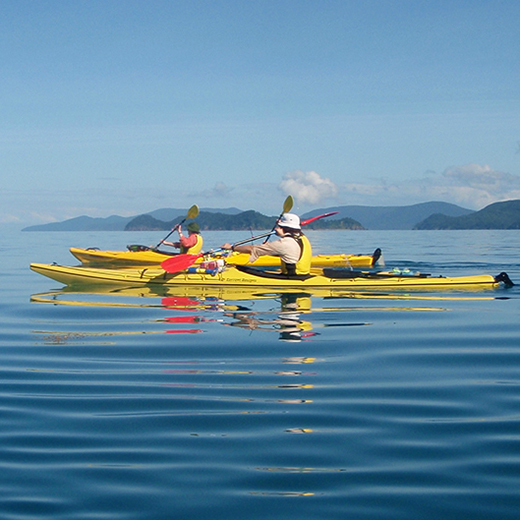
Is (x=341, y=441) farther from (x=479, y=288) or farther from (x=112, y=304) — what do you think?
(x=479, y=288)

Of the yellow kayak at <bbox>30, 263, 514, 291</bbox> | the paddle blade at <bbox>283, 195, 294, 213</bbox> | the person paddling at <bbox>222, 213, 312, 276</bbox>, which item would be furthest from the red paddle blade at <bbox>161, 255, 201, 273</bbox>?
the paddle blade at <bbox>283, 195, 294, 213</bbox>

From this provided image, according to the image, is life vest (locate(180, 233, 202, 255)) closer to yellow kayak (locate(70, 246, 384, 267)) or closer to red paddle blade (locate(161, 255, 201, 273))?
yellow kayak (locate(70, 246, 384, 267))

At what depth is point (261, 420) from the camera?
5.25 meters

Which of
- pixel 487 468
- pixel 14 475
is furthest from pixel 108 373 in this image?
pixel 487 468

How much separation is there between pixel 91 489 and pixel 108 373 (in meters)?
3.20

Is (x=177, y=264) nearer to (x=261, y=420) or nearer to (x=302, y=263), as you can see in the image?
(x=302, y=263)

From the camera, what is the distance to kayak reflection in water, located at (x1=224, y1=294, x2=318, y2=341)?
31.3ft

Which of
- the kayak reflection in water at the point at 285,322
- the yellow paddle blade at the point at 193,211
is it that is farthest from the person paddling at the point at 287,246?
the yellow paddle blade at the point at 193,211

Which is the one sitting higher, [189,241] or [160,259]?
[189,241]

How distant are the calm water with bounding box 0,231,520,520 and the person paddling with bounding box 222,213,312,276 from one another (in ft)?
9.63

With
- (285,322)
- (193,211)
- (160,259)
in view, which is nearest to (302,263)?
(285,322)

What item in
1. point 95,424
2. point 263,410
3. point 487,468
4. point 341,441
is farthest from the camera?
point 263,410

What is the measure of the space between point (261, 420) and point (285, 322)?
5451mm

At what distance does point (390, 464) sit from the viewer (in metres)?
4.29
